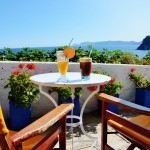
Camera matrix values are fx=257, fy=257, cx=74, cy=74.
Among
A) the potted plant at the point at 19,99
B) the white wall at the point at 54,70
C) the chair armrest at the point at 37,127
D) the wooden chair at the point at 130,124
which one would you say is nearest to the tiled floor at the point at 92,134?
the white wall at the point at 54,70

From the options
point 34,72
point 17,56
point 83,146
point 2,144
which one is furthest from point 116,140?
point 17,56

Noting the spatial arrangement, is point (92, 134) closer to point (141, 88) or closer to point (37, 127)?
point (141, 88)

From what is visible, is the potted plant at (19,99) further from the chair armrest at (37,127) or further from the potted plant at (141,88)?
the potted plant at (141,88)

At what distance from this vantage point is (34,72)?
13.2ft

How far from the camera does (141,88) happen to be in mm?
4789

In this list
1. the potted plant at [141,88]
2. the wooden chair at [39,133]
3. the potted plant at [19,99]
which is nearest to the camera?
the wooden chair at [39,133]

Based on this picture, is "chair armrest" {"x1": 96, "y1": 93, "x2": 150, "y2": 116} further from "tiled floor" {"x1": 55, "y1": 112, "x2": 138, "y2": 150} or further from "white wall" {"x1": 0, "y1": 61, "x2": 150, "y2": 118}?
"white wall" {"x1": 0, "y1": 61, "x2": 150, "y2": 118}

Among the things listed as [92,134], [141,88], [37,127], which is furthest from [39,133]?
[141,88]

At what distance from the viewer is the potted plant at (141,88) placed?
467 cm

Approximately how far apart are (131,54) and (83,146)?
401cm

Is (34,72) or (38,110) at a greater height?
(34,72)

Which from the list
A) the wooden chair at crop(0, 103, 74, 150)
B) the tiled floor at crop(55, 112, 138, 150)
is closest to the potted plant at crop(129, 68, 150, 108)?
the tiled floor at crop(55, 112, 138, 150)

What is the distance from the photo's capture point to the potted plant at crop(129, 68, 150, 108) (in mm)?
4668

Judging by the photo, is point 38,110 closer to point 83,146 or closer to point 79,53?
point 83,146
